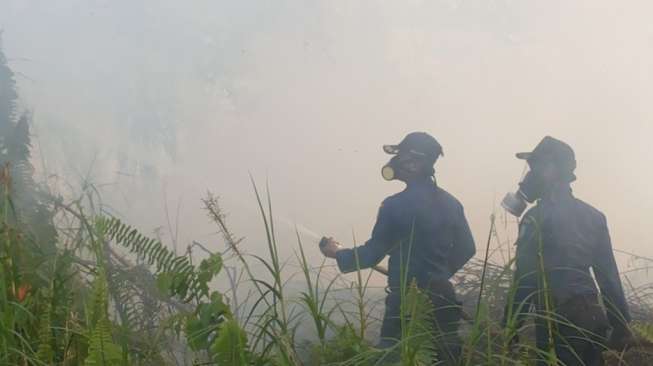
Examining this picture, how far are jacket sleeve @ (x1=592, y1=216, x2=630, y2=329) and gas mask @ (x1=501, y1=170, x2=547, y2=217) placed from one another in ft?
1.03

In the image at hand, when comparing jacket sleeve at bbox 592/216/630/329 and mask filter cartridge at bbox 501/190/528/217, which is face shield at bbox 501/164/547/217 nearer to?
mask filter cartridge at bbox 501/190/528/217

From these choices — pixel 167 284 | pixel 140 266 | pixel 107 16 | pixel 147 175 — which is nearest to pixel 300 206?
pixel 147 175

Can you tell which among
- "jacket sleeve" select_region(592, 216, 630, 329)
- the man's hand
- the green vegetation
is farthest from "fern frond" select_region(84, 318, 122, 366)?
"jacket sleeve" select_region(592, 216, 630, 329)

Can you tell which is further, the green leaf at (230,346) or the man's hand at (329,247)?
the man's hand at (329,247)

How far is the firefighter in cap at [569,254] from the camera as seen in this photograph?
3016 millimetres

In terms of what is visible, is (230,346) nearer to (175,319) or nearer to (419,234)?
(175,319)

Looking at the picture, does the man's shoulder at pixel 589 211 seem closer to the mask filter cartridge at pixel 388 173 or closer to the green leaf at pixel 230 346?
the mask filter cartridge at pixel 388 173

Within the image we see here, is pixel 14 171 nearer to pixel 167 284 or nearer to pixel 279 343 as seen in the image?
pixel 167 284

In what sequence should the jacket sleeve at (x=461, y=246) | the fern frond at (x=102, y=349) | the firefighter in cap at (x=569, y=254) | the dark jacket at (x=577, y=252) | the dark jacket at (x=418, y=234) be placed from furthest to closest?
the jacket sleeve at (x=461, y=246), the dark jacket at (x=418, y=234), the dark jacket at (x=577, y=252), the firefighter in cap at (x=569, y=254), the fern frond at (x=102, y=349)

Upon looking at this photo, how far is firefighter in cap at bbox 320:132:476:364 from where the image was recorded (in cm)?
322

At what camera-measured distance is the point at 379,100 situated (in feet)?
Result: 25.4

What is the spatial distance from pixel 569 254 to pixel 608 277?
0.70 feet

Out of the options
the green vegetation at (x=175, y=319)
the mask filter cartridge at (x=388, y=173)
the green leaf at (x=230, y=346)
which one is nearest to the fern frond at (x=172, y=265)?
the green vegetation at (x=175, y=319)

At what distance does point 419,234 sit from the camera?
131 inches
